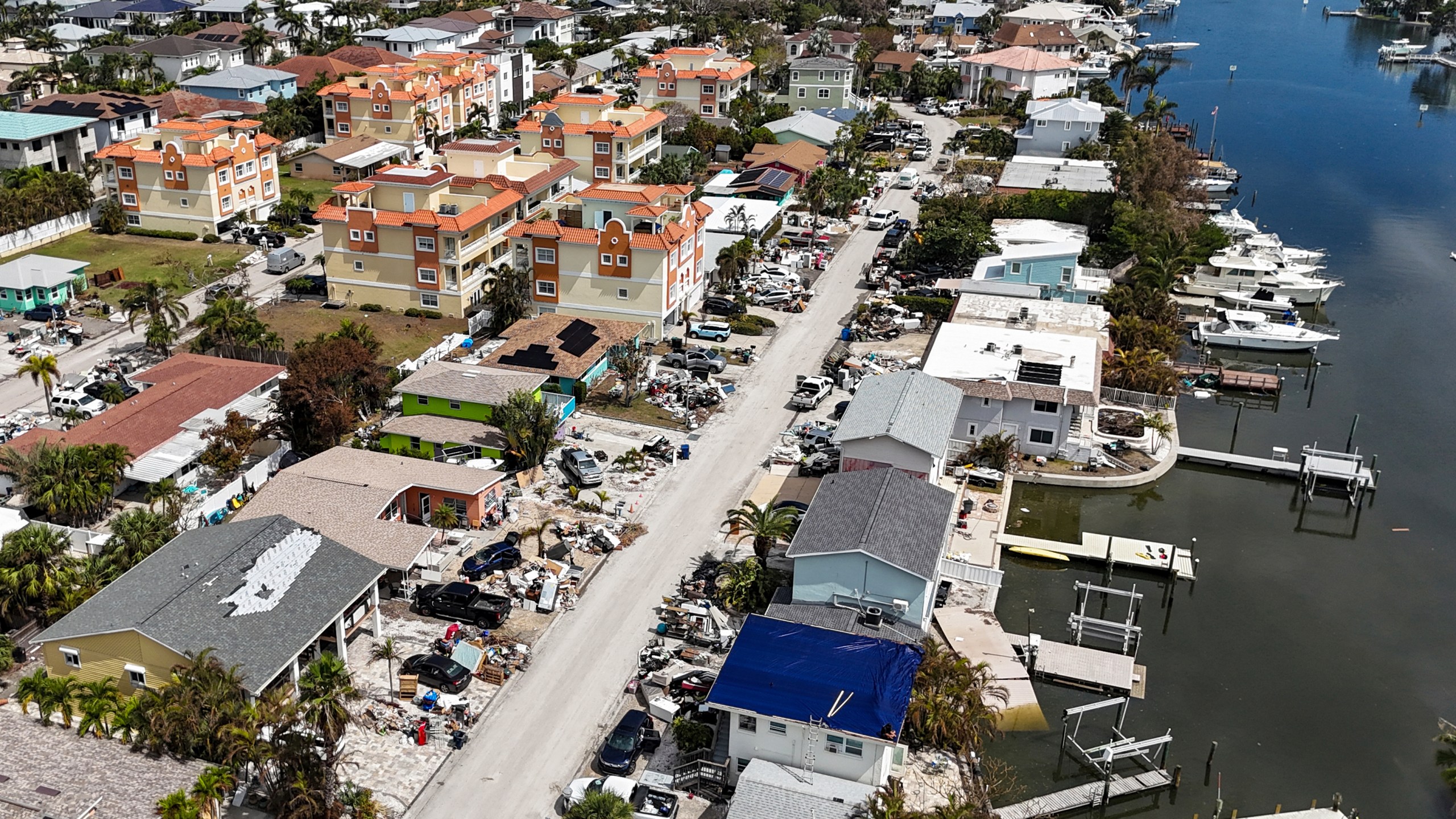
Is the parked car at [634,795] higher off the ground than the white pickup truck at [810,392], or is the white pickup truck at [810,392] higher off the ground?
the white pickup truck at [810,392]

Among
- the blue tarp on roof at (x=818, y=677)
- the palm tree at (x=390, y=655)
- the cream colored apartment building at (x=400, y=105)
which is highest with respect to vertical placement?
the cream colored apartment building at (x=400, y=105)

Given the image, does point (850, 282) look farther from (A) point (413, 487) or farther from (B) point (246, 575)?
(B) point (246, 575)

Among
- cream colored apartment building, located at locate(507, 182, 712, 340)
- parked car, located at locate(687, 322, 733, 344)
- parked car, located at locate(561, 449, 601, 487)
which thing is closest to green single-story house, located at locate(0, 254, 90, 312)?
cream colored apartment building, located at locate(507, 182, 712, 340)

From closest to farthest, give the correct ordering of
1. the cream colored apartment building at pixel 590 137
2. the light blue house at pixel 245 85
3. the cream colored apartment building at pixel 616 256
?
the cream colored apartment building at pixel 616 256 → the cream colored apartment building at pixel 590 137 → the light blue house at pixel 245 85

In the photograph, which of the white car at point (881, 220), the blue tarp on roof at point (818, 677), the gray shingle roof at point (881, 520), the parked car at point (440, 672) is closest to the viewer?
the blue tarp on roof at point (818, 677)

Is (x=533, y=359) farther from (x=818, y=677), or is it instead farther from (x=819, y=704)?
(x=819, y=704)

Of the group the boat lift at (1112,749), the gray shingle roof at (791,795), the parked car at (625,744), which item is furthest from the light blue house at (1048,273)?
the gray shingle roof at (791,795)

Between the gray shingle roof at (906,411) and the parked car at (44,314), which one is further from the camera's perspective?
the parked car at (44,314)

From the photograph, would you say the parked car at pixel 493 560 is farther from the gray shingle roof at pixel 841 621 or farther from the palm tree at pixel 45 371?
the palm tree at pixel 45 371
